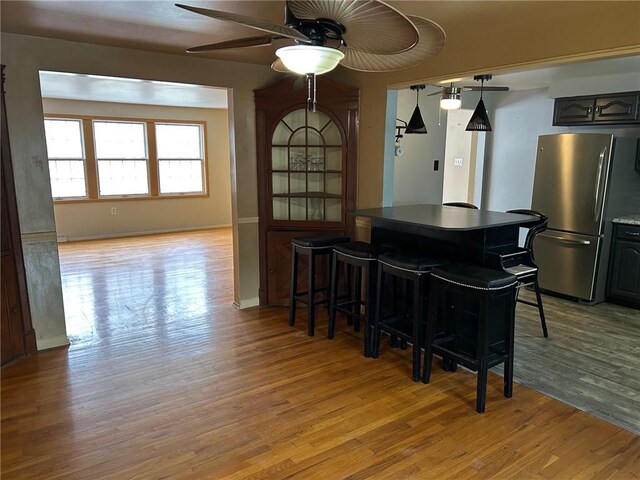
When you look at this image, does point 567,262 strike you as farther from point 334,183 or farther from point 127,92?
point 127,92

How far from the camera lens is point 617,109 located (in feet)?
14.2

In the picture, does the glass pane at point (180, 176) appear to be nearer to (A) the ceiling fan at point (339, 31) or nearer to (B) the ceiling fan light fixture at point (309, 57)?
(A) the ceiling fan at point (339, 31)

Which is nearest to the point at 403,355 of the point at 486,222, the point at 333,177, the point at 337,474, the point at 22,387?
the point at 486,222

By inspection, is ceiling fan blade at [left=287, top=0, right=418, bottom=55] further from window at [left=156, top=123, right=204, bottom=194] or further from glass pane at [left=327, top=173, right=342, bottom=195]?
window at [left=156, top=123, right=204, bottom=194]

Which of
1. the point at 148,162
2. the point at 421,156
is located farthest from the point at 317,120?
the point at 148,162

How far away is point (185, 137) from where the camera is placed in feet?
28.7

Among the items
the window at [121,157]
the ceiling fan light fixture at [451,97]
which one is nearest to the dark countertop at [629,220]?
the ceiling fan light fixture at [451,97]

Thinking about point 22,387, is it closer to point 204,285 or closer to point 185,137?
point 204,285

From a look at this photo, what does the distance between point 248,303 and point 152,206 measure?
500 cm

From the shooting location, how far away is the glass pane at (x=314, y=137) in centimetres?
412

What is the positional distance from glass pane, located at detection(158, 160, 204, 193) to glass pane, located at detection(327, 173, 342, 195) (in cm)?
545

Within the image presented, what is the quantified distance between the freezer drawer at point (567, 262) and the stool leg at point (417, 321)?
2.48 metres

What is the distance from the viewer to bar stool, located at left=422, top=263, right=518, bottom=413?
250cm

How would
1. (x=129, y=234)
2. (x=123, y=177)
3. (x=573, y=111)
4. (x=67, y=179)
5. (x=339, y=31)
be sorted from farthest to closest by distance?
(x=129, y=234) < (x=123, y=177) < (x=67, y=179) < (x=573, y=111) < (x=339, y=31)
